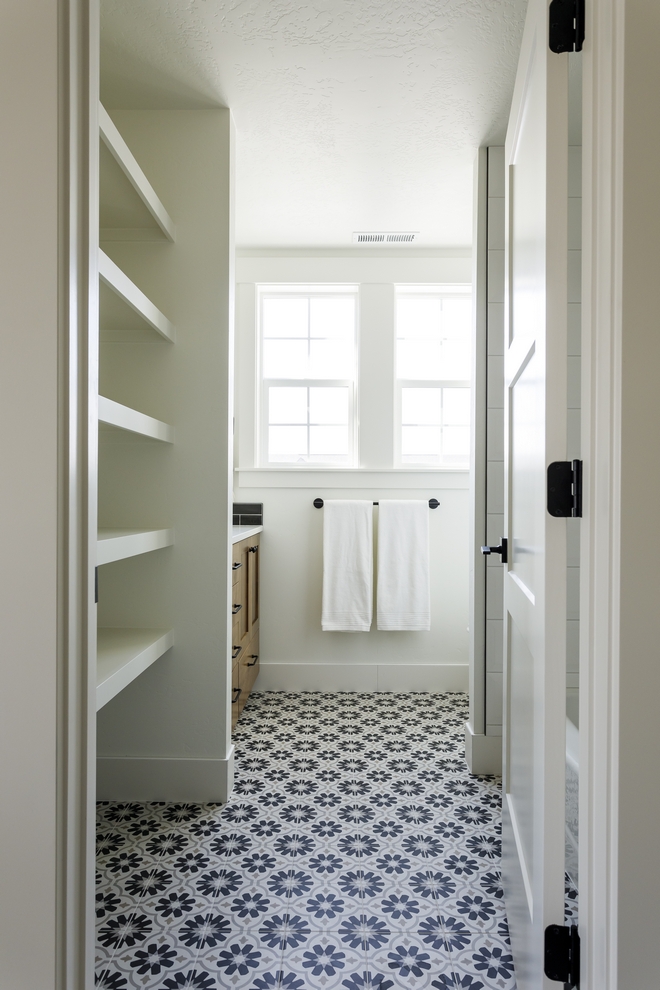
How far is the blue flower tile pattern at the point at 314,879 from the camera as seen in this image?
1.41 m

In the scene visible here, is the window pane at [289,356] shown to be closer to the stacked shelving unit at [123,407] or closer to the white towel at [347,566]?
the white towel at [347,566]

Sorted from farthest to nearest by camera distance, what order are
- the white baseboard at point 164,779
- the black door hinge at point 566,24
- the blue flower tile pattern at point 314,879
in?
the white baseboard at point 164,779 → the blue flower tile pattern at point 314,879 → the black door hinge at point 566,24

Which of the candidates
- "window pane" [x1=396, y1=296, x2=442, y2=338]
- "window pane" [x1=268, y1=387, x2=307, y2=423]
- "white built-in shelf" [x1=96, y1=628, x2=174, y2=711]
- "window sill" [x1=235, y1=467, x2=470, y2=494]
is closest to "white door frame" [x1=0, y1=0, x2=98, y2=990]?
"white built-in shelf" [x1=96, y1=628, x2=174, y2=711]

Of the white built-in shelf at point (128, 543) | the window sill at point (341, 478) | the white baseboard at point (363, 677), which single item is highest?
the window sill at point (341, 478)

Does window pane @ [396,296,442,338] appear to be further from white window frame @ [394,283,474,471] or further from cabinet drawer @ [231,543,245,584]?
cabinet drawer @ [231,543,245,584]

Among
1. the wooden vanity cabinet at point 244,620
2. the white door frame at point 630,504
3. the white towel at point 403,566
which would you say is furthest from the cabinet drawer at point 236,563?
the white door frame at point 630,504

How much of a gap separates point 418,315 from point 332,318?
498 mm

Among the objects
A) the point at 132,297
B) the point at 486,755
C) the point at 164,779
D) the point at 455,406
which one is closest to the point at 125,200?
the point at 132,297

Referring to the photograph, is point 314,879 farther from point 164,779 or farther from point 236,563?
point 236,563

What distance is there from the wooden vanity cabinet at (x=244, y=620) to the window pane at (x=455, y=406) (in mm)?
1304

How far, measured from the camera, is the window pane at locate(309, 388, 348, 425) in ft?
12.0

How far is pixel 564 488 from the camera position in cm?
99

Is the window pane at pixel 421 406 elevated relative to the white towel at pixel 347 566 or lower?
elevated

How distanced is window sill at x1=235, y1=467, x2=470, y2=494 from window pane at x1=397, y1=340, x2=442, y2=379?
1.90 ft
